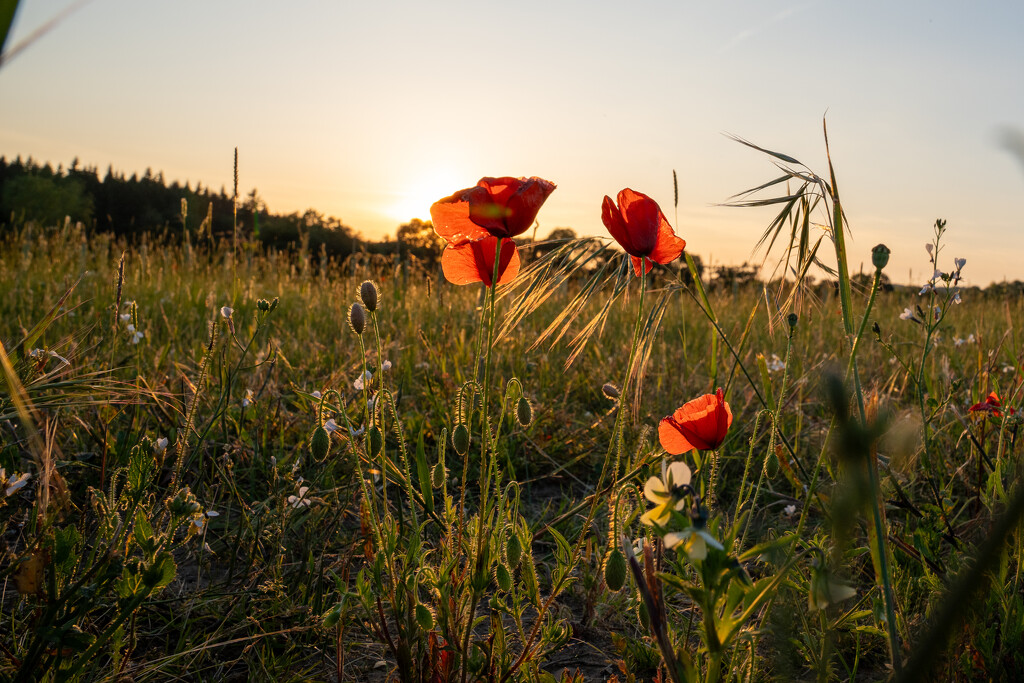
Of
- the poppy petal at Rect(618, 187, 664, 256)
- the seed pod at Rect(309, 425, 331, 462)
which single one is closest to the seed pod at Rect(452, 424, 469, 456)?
the seed pod at Rect(309, 425, 331, 462)

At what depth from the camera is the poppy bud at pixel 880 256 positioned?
0.94 m

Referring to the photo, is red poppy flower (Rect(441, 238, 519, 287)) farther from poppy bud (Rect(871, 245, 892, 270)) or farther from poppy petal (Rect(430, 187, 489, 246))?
poppy bud (Rect(871, 245, 892, 270))

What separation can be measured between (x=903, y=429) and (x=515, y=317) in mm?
1038

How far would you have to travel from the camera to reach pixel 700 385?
2941 mm

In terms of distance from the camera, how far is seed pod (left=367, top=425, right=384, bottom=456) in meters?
1.20

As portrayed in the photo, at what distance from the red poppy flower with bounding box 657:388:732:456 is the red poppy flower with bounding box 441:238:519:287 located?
41 centimetres

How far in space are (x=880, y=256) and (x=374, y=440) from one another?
0.85m

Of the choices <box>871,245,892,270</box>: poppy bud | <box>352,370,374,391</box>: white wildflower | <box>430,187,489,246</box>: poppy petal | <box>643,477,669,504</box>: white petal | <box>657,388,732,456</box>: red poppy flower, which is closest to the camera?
<box>643,477,669,504</box>: white petal

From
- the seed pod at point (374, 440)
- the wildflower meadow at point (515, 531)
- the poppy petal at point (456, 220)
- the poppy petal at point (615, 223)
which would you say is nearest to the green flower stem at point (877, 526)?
the wildflower meadow at point (515, 531)

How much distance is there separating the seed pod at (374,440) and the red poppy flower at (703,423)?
49cm

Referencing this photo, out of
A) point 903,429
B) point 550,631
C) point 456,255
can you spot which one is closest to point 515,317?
point 456,255

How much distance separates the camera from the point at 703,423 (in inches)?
41.4

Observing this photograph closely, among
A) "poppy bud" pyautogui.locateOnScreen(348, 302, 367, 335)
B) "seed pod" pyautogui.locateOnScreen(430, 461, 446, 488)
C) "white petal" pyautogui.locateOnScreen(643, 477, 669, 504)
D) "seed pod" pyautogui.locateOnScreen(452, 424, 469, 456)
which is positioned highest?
"poppy bud" pyautogui.locateOnScreen(348, 302, 367, 335)

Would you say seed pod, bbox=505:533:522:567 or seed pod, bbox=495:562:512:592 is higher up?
seed pod, bbox=505:533:522:567
